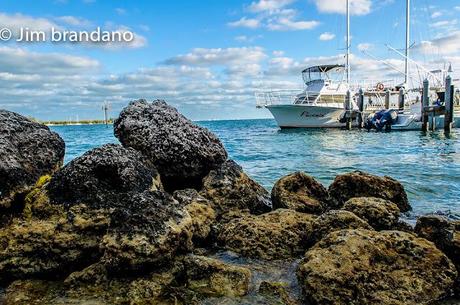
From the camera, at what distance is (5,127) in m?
6.33

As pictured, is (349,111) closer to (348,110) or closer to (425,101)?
(348,110)

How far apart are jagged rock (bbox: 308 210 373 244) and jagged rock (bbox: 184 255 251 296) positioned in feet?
3.94

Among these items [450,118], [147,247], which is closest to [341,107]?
[450,118]

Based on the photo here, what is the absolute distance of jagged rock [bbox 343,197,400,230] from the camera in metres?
6.05

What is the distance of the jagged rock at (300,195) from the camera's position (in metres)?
7.11

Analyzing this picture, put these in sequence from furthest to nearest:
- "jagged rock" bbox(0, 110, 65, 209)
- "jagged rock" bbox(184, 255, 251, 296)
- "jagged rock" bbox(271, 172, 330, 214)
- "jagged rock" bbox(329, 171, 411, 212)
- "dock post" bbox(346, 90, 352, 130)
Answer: "dock post" bbox(346, 90, 352, 130) → "jagged rock" bbox(329, 171, 411, 212) → "jagged rock" bbox(271, 172, 330, 214) → "jagged rock" bbox(0, 110, 65, 209) → "jagged rock" bbox(184, 255, 251, 296)

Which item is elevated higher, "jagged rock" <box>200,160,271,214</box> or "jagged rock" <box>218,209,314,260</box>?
"jagged rock" <box>200,160,271,214</box>

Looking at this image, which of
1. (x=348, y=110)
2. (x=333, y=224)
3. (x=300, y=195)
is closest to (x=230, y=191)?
(x=300, y=195)

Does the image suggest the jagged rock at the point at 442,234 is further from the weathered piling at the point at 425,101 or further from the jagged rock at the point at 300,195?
the weathered piling at the point at 425,101

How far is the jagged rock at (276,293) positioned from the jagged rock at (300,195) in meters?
2.53

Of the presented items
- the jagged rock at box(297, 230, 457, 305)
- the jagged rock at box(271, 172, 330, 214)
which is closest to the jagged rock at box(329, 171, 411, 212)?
the jagged rock at box(271, 172, 330, 214)

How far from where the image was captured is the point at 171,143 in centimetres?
732

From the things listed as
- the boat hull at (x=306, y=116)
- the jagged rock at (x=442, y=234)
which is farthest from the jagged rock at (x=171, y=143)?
the boat hull at (x=306, y=116)

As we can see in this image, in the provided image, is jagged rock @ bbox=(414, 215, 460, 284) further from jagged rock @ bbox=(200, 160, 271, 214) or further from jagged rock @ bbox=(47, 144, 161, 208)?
jagged rock @ bbox=(47, 144, 161, 208)
